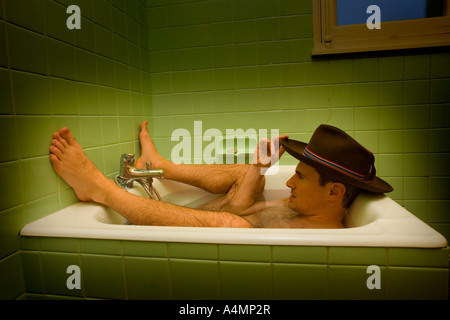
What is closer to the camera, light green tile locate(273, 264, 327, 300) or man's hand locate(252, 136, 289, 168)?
light green tile locate(273, 264, 327, 300)

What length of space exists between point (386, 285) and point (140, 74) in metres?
1.72

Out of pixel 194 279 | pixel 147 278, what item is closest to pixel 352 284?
pixel 194 279

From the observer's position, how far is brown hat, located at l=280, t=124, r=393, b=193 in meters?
1.15

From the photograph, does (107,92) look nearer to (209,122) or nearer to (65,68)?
(65,68)

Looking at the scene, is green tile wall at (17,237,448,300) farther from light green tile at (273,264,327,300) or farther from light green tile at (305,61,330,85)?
light green tile at (305,61,330,85)

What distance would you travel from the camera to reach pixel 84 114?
1.44m

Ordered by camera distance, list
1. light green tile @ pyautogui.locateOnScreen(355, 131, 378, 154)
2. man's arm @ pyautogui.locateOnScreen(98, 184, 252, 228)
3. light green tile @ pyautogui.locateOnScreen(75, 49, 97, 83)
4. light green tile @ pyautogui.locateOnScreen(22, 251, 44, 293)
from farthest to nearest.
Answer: light green tile @ pyautogui.locateOnScreen(355, 131, 378, 154) → light green tile @ pyautogui.locateOnScreen(75, 49, 97, 83) → man's arm @ pyautogui.locateOnScreen(98, 184, 252, 228) → light green tile @ pyautogui.locateOnScreen(22, 251, 44, 293)

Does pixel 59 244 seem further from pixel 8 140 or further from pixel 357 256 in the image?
pixel 357 256

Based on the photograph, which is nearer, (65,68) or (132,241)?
(132,241)

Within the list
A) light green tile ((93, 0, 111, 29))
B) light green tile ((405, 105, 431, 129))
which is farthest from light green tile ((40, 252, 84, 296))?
light green tile ((405, 105, 431, 129))

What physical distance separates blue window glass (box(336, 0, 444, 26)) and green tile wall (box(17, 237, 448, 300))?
5.03 feet

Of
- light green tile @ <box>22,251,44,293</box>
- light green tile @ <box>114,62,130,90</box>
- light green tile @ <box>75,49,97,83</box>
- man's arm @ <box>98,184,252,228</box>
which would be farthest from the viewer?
light green tile @ <box>114,62,130,90</box>

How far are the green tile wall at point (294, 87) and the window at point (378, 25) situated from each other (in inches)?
2.3
